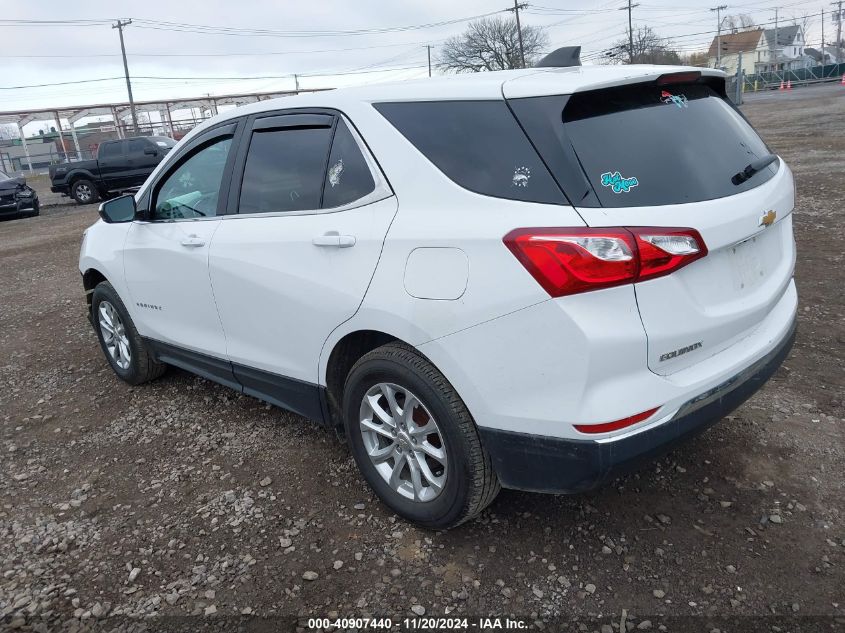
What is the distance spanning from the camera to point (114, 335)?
466cm

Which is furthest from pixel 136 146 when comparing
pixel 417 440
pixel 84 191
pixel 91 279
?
pixel 417 440

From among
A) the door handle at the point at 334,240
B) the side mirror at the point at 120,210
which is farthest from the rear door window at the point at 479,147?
the side mirror at the point at 120,210

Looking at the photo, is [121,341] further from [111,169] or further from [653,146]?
[111,169]

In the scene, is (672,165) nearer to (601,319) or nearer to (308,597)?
(601,319)

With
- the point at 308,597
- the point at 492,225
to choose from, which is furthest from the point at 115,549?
the point at 492,225

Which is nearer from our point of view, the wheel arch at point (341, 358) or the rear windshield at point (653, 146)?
the rear windshield at point (653, 146)

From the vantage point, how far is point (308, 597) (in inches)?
97.6

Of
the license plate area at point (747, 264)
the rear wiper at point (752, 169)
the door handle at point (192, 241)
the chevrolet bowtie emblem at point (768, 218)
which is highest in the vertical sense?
the rear wiper at point (752, 169)

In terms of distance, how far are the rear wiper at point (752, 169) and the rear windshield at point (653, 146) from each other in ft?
0.07

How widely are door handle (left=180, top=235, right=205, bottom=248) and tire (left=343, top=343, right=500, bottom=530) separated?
123 cm

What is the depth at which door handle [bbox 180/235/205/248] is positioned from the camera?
3432 millimetres

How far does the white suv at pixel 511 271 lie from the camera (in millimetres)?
2105

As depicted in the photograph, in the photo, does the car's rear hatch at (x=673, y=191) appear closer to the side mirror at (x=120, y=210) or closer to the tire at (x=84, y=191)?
the side mirror at (x=120, y=210)

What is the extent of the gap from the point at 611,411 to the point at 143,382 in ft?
11.8
